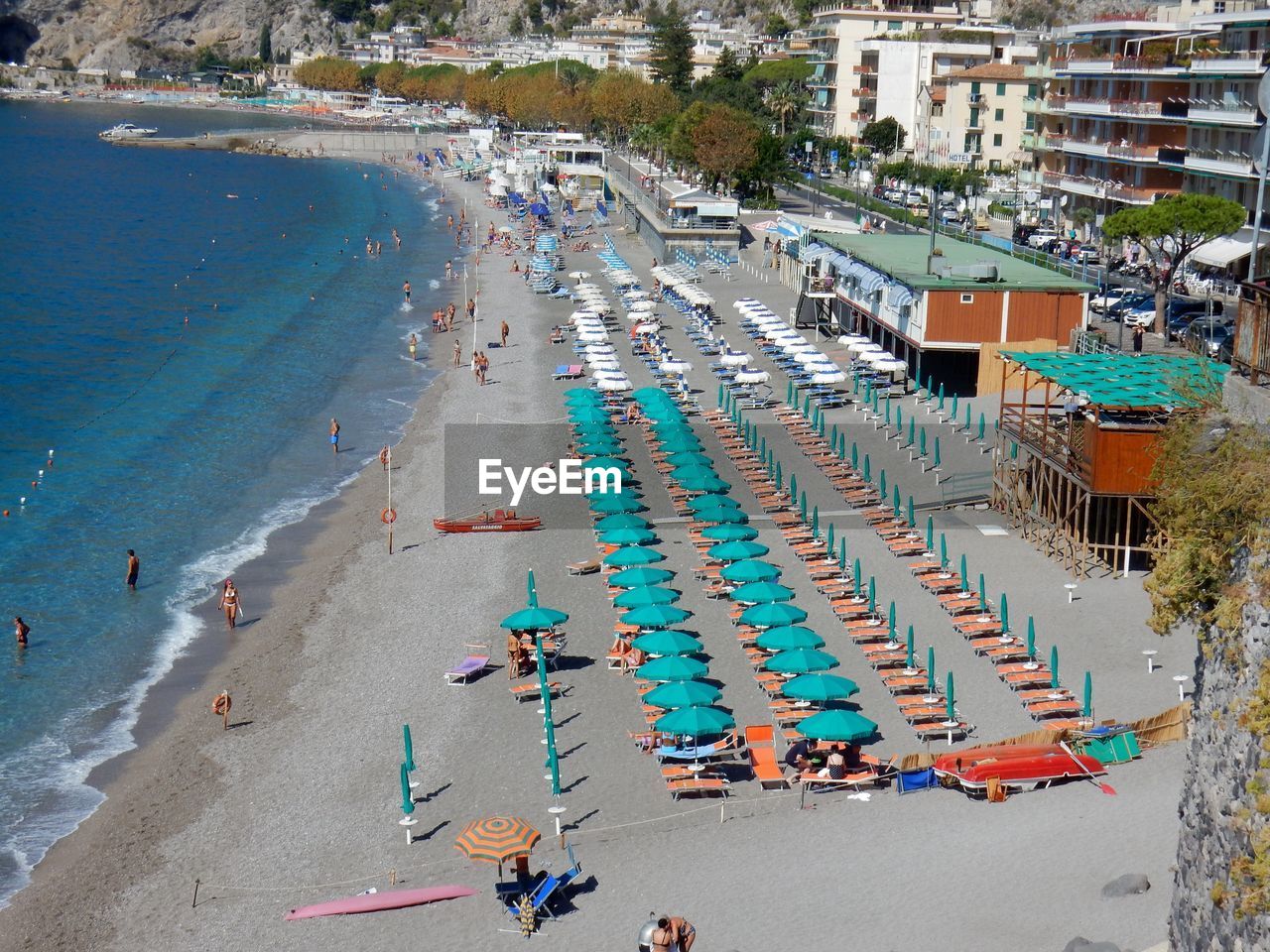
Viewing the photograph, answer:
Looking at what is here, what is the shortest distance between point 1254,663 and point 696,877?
8467 millimetres

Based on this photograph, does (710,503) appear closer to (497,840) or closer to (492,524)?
(492,524)

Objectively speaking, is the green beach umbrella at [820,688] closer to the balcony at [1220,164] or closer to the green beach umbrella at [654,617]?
the green beach umbrella at [654,617]

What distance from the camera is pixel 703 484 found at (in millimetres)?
32688

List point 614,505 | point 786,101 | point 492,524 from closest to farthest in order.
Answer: point 614,505 < point 492,524 < point 786,101

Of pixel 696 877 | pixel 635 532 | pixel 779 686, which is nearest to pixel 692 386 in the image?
pixel 635 532

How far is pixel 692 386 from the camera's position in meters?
45.0

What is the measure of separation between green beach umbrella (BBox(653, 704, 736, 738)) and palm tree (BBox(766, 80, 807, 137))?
9049cm

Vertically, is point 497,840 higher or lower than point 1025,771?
lower

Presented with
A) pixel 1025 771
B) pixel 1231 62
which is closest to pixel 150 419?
pixel 1025 771

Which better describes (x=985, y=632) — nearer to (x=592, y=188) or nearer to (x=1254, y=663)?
(x=1254, y=663)

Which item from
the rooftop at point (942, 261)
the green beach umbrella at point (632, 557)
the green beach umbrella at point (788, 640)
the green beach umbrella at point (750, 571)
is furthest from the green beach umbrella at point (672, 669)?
the rooftop at point (942, 261)

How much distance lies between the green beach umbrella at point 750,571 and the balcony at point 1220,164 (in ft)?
98.8

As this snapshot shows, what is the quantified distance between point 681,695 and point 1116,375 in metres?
11.2

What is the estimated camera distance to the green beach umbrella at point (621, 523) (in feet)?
98.5
